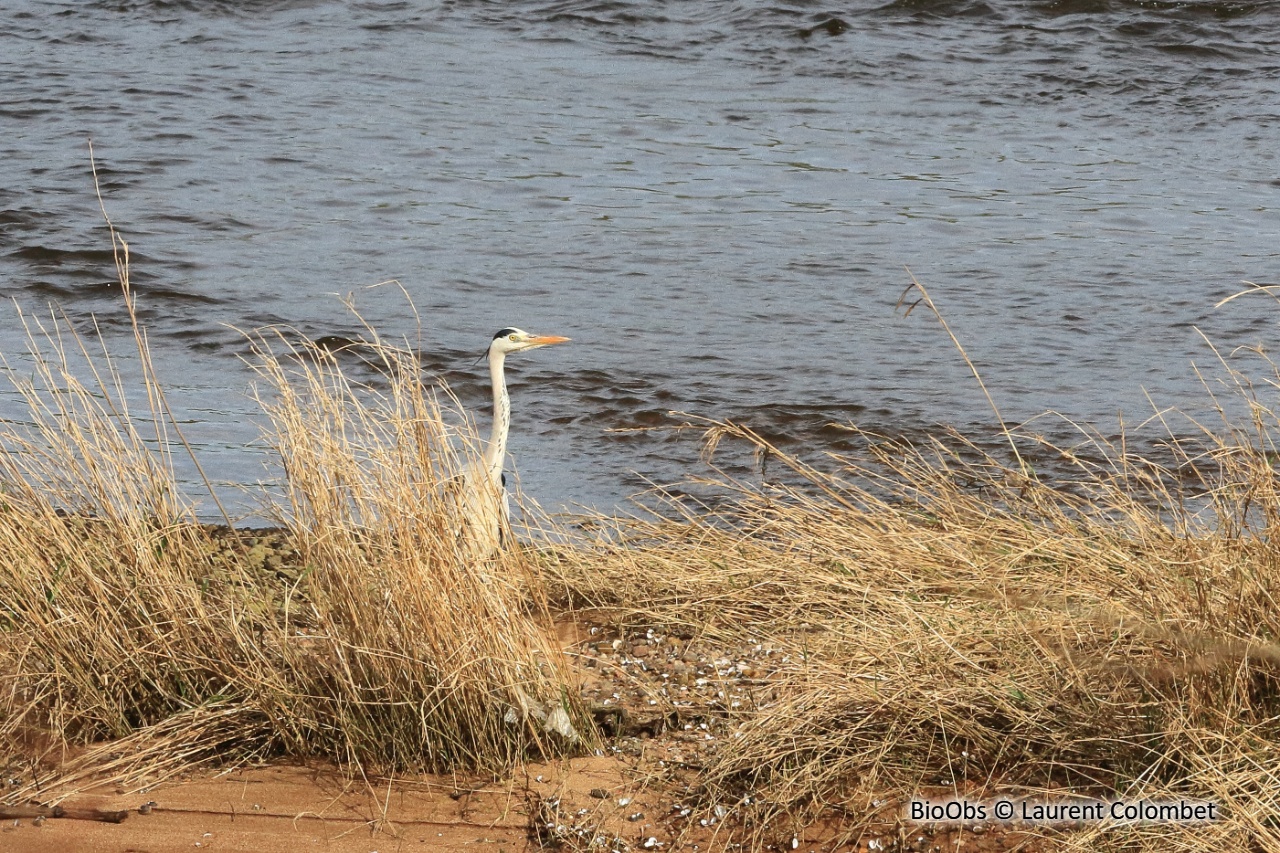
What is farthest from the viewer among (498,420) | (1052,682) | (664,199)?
(664,199)

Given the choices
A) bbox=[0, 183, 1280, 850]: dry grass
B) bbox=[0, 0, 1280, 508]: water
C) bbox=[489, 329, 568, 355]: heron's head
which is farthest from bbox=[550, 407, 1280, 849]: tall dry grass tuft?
bbox=[0, 0, 1280, 508]: water

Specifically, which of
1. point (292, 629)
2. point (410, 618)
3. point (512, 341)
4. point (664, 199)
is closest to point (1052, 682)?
point (410, 618)

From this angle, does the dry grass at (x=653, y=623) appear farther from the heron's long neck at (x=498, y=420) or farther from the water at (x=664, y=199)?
the water at (x=664, y=199)

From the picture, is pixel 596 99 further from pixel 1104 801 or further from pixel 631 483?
pixel 1104 801

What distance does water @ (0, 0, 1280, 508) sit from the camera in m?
8.45

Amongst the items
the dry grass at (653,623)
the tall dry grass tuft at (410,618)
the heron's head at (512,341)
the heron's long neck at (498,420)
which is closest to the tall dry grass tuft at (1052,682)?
the dry grass at (653,623)

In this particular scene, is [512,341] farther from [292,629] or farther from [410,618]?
[410,618]

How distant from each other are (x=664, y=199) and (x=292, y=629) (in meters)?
7.83

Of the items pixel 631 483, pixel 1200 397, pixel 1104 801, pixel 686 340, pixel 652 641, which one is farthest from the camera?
pixel 686 340

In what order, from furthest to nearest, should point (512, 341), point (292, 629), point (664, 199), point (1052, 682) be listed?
point (664, 199) → point (512, 341) → point (292, 629) → point (1052, 682)

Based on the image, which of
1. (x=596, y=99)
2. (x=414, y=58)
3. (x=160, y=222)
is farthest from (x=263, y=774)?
(x=414, y=58)

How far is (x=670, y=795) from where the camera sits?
386 cm

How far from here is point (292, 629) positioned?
4.52 meters

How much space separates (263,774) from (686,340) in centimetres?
547
